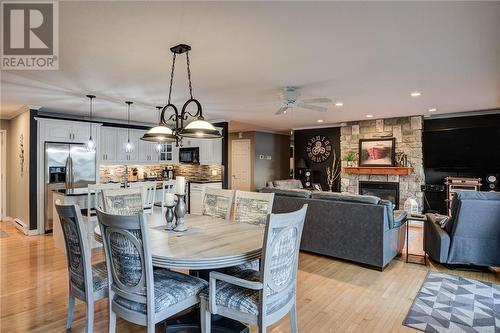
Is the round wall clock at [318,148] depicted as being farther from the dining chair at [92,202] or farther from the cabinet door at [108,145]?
the dining chair at [92,202]

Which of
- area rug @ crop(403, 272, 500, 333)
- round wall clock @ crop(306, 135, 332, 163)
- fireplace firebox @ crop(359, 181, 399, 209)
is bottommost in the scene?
area rug @ crop(403, 272, 500, 333)

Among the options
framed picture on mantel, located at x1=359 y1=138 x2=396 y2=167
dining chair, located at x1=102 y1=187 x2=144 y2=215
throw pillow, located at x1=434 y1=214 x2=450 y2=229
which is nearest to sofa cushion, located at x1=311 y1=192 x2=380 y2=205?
throw pillow, located at x1=434 y1=214 x2=450 y2=229

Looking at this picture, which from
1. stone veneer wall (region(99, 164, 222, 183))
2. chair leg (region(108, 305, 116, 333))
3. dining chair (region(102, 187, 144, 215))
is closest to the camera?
chair leg (region(108, 305, 116, 333))

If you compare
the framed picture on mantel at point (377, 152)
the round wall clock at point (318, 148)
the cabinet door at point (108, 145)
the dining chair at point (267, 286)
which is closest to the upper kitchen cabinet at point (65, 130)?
the cabinet door at point (108, 145)

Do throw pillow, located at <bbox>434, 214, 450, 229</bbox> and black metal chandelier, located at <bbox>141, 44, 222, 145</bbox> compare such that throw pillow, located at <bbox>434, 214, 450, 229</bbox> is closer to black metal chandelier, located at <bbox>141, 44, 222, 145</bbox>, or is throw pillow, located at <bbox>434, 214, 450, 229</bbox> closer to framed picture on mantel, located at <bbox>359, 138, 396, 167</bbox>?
framed picture on mantel, located at <bbox>359, 138, 396, 167</bbox>

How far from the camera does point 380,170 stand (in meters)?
7.29

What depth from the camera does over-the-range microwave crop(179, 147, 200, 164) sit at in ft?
25.8

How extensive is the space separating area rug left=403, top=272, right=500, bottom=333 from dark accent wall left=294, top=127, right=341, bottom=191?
5298mm

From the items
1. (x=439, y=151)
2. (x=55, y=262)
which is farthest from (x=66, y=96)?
(x=439, y=151)

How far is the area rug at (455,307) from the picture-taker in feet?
8.04

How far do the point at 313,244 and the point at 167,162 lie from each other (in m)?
5.37

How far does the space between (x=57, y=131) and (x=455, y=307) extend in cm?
694

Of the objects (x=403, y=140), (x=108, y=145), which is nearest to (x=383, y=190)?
(x=403, y=140)

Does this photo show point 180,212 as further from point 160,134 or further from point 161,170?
point 161,170
